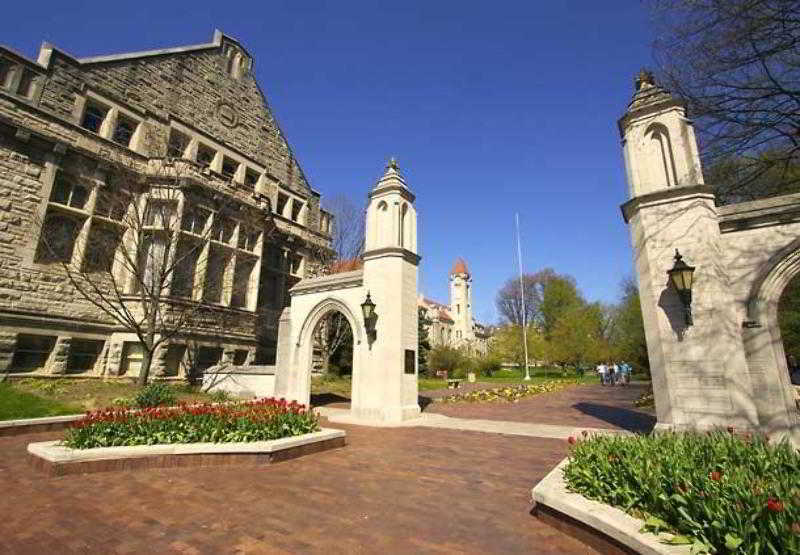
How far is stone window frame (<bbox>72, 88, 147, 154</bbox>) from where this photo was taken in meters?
16.0

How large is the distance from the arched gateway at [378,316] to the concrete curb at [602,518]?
7.26 m

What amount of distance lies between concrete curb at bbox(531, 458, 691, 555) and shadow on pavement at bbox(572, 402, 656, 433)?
6.45 meters

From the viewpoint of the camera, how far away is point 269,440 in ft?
23.1

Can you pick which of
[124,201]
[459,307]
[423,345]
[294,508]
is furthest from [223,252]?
[459,307]

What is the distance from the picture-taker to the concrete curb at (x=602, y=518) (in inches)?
118

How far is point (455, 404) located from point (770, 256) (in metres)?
11.0

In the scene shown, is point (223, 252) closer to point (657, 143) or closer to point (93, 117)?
point (93, 117)

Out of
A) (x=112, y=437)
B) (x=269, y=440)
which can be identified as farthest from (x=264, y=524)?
(x=112, y=437)

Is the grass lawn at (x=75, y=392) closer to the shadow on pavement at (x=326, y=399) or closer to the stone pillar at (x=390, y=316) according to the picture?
the shadow on pavement at (x=326, y=399)

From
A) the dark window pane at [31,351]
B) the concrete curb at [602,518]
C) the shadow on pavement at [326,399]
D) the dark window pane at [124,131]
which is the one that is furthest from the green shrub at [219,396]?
the concrete curb at [602,518]

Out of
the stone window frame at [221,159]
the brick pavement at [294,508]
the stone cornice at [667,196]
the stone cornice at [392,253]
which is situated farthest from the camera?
the stone window frame at [221,159]

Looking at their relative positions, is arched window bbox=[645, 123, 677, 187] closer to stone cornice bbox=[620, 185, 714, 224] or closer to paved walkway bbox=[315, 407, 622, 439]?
stone cornice bbox=[620, 185, 714, 224]

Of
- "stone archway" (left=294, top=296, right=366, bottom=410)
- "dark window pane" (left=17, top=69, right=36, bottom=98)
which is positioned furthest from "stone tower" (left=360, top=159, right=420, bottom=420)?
"dark window pane" (left=17, top=69, right=36, bottom=98)

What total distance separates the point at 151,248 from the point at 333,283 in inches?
319
